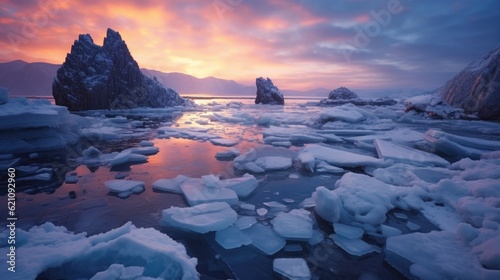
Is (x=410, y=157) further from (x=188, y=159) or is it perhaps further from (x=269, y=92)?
(x=269, y=92)

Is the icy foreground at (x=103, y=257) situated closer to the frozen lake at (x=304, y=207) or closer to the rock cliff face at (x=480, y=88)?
the frozen lake at (x=304, y=207)

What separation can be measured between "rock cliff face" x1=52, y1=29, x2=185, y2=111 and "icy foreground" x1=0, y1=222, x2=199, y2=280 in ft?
102

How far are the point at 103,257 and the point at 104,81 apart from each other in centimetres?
3210

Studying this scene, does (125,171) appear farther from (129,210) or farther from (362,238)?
(362,238)

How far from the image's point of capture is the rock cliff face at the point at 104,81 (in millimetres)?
26703

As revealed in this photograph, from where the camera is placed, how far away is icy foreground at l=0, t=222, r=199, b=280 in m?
1.72

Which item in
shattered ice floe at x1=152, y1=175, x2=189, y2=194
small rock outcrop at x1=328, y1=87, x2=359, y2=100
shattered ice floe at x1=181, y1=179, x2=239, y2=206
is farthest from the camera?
small rock outcrop at x1=328, y1=87, x2=359, y2=100

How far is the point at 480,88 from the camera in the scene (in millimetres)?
16125

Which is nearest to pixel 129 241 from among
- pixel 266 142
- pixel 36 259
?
pixel 36 259

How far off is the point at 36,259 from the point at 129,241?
2.10 feet

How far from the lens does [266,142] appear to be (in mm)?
8844

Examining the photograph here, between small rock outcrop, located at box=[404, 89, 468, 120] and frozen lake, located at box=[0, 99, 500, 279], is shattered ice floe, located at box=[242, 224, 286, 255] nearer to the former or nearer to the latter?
frozen lake, located at box=[0, 99, 500, 279]

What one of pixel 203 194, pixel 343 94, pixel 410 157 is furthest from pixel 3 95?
pixel 343 94

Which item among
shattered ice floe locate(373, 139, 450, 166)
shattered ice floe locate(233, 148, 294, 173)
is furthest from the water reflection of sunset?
shattered ice floe locate(373, 139, 450, 166)
